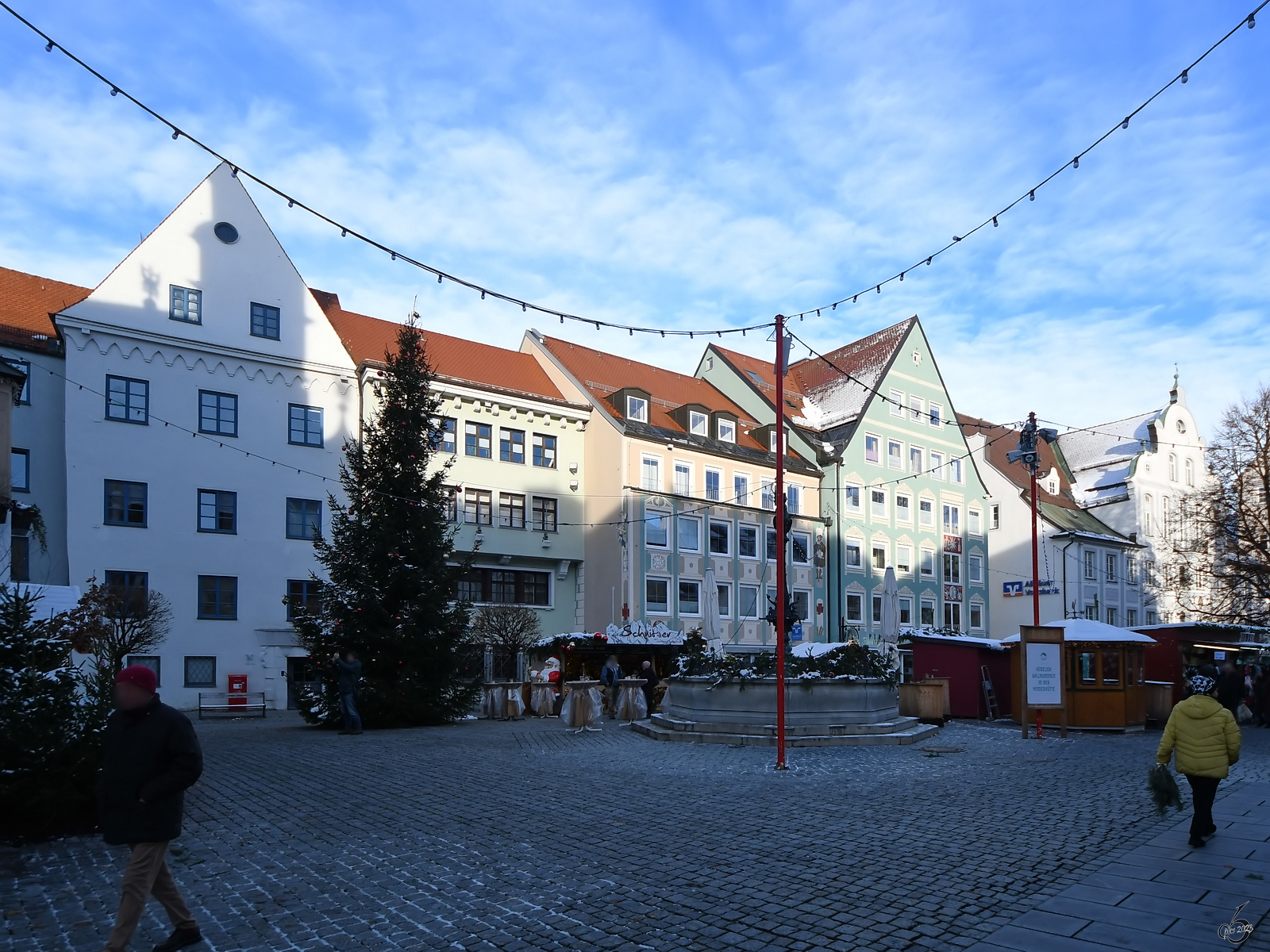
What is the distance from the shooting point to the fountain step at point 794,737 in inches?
717

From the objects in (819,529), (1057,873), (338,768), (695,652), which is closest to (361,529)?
(695,652)

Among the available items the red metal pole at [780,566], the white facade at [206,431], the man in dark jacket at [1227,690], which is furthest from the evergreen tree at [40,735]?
the white facade at [206,431]

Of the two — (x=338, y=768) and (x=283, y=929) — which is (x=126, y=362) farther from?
(x=283, y=929)

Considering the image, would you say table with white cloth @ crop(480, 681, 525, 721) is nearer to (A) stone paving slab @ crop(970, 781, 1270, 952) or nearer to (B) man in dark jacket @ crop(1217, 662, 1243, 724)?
(B) man in dark jacket @ crop(1217, 662, 1243, 724)

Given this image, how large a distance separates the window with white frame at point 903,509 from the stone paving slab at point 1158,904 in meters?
43.5

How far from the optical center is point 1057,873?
8047mm

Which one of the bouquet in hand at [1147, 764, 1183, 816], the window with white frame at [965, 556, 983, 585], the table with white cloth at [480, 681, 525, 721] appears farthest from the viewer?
the window with white frame at [965, 556, 983, 585]

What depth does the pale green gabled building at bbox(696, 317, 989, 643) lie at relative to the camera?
49.7m

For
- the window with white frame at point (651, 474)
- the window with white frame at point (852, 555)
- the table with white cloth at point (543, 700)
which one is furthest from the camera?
the window with white frame at point (852, 555)

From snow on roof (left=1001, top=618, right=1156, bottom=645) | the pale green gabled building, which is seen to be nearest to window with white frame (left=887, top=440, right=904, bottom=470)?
the pale green gabled building

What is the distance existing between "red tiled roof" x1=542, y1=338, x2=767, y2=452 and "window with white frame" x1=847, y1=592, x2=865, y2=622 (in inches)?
323

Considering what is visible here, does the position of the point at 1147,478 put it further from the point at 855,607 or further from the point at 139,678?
the point at 139,678

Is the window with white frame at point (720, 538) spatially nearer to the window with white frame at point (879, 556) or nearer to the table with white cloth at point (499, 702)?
the window with white frame at point (879, 556)

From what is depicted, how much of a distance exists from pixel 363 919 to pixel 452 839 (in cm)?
262
